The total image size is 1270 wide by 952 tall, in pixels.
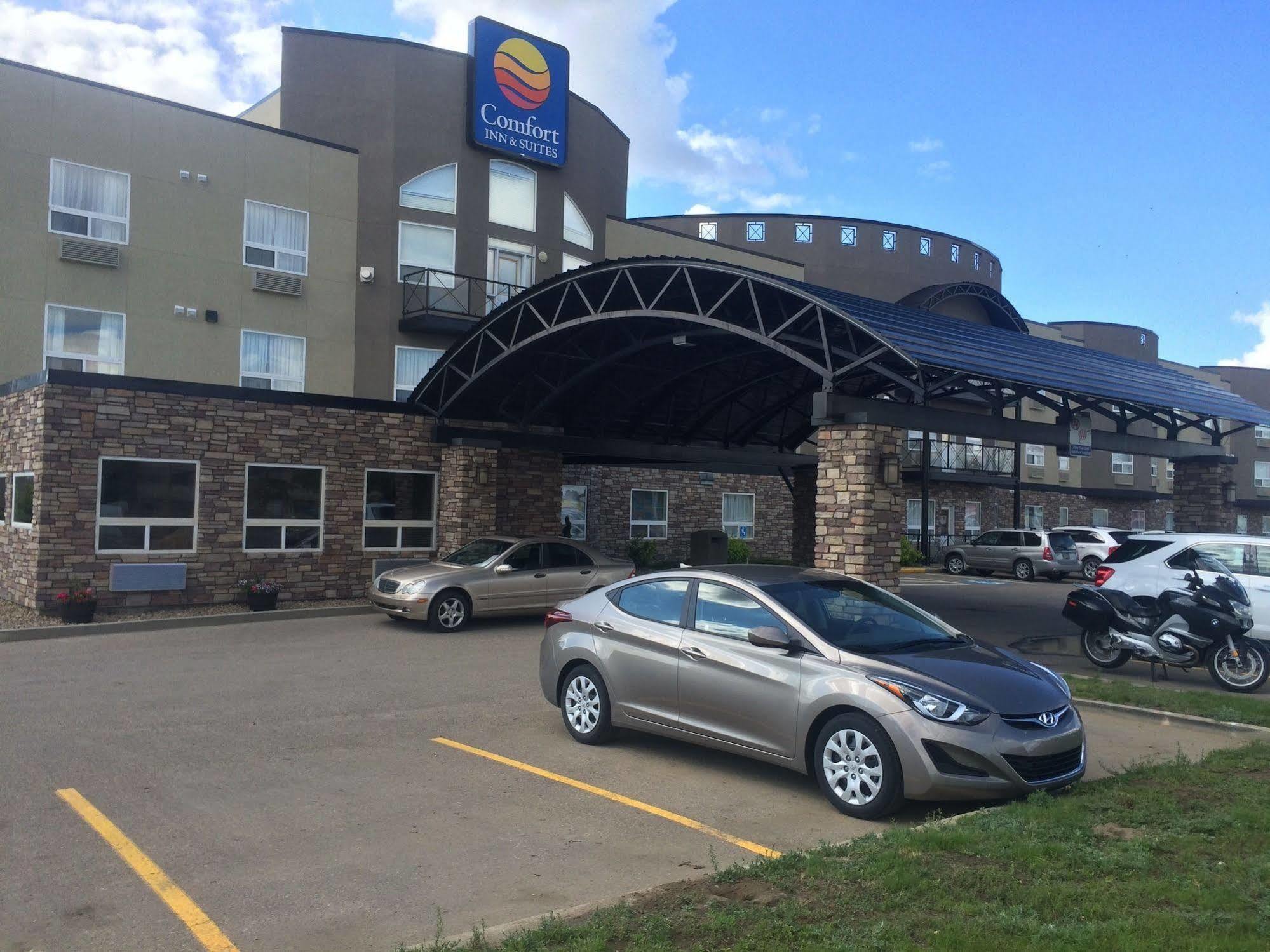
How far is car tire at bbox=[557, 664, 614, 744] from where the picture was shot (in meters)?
8.20

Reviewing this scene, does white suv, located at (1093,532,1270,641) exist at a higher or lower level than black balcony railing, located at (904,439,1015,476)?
lower

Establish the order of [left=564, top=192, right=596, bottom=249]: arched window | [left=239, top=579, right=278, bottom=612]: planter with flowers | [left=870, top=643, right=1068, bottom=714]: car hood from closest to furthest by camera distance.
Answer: [left=870, top=643, right=1068, bottom=714]: car hood → [left=239, top=579, right=278, bottom=612]: planter with flowers → [left=564, top=192, right=596, bottom=249]: arched window

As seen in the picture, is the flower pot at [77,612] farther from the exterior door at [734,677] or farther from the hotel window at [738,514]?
the hotel window at [738,514]

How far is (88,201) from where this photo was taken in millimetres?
20562

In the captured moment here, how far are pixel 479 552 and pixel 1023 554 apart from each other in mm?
20675

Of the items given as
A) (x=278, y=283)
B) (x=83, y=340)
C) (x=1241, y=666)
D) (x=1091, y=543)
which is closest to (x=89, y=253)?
(x=83, y=340)

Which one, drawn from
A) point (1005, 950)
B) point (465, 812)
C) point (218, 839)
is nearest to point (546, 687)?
point (465, 812)

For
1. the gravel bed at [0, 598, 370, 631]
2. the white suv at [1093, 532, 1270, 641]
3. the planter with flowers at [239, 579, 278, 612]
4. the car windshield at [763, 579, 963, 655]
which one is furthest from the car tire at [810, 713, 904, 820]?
the planter with flowers at [239, 579, 278, 612]

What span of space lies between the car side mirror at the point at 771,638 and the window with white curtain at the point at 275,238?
61.8ft

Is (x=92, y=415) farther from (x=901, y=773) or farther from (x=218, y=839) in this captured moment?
(x=901, y=773)

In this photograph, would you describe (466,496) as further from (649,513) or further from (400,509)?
(649,513)

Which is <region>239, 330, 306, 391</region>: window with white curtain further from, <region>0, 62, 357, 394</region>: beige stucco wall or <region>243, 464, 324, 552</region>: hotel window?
<region>243, 464, 324, 552</region>: hotel window

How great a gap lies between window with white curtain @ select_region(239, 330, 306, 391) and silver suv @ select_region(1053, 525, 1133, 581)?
22463 millimetres

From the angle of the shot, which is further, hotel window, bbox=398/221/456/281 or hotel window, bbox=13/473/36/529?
hotel window, bbox=398/221/456/281
